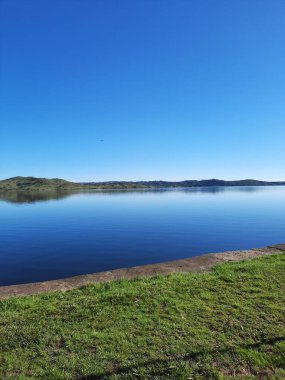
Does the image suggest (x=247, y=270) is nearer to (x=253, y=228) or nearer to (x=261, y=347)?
(x=261, y=347)

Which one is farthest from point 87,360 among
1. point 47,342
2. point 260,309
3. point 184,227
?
point 184,227

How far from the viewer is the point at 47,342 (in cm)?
534

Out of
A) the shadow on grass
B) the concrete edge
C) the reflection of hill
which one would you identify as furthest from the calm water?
the reflection of hill

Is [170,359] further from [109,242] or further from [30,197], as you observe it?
[30,197]

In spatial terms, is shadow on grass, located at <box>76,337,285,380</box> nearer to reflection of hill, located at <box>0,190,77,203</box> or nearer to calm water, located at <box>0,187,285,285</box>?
calm water, located at <box>0,187,285,285</box>

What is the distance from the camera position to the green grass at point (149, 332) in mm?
4609

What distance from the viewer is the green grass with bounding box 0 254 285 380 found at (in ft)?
15.1

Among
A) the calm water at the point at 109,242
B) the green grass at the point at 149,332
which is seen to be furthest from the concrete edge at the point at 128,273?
the calm water at the point at 109,242

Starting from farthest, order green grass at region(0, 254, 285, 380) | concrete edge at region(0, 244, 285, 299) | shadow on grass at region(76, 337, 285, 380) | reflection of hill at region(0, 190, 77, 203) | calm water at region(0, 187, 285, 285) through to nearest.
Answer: reflection of hill at region(0, 190, 77, 203), calm water at region(0, 187, 285, 285), concrete edge at region(0, 244, 285, 299), green grass at region(0, 254, 285, 380), shadow on grass at region(76, 337, 285, 380)

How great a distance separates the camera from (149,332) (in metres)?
5.61

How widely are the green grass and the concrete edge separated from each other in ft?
2.94

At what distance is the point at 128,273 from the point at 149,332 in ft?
14.8

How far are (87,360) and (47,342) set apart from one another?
1014mm

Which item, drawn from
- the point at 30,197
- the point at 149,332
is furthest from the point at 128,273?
the point at 30,197
